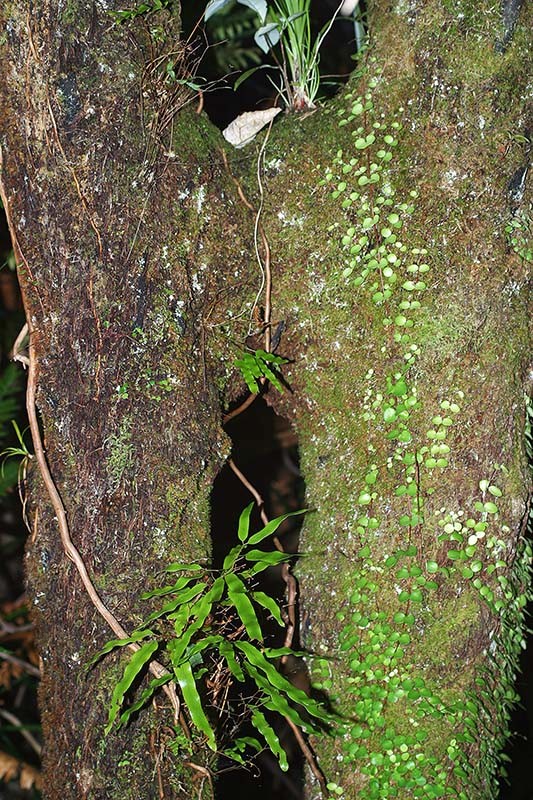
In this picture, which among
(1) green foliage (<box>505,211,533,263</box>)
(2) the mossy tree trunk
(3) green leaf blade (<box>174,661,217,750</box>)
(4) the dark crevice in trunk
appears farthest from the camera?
(4) the dark crevice in trunk

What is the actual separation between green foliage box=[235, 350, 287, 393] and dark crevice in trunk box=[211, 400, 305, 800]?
1880 millimetres

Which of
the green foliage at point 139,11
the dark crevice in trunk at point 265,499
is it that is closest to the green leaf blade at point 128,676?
the green foliage at point 139,11

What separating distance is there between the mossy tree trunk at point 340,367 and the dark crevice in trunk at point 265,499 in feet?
6.33

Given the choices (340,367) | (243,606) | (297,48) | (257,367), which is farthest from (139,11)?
(243,606)

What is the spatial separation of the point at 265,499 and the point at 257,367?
2733 millimetres

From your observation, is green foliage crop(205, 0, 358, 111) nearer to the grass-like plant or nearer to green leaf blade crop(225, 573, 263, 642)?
the grass-like plant

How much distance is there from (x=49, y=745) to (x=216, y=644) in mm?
560

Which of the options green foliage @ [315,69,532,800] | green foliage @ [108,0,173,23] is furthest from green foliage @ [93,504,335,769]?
green foliage @ [108,0,173,23]

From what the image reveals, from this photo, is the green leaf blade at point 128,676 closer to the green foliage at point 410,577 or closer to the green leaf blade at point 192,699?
the green leaf blade at point 192,699

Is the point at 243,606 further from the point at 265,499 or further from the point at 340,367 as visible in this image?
the point at 265,499

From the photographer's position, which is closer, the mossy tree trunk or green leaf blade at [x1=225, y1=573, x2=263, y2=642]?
green leaf blade at [x1=225, y1=573, x2=263, y2=642]

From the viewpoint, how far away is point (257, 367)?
203 cm

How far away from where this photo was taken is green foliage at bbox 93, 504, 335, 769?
63.9 inches

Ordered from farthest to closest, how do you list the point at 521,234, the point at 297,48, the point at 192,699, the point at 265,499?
the point at 265,499
the point at 297,48
the point at 521,234
the point at 192,699
